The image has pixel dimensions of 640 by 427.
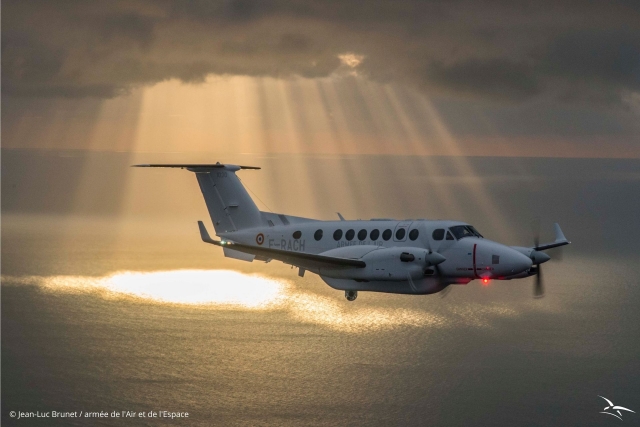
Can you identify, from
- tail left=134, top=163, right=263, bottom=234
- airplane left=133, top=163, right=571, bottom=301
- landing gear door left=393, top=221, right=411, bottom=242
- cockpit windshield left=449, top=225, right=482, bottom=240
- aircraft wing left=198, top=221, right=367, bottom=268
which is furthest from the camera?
tail left=134, top=163, right=263, bottom=234

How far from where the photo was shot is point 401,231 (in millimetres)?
45000

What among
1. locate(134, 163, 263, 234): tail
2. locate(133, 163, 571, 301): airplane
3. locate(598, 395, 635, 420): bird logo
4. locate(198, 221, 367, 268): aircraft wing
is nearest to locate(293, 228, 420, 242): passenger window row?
locate(133, 163, 571, 301): airplane

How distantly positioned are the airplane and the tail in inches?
188

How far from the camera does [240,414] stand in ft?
591

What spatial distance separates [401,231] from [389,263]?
2747 millimetres

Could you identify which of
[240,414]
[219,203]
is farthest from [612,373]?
[219,203]

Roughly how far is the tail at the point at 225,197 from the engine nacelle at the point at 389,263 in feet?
41.4

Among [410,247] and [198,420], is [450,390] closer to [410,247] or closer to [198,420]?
[198,420]

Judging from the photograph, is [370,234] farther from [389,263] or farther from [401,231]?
[389,263]

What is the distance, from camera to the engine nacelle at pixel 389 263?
42750 mm

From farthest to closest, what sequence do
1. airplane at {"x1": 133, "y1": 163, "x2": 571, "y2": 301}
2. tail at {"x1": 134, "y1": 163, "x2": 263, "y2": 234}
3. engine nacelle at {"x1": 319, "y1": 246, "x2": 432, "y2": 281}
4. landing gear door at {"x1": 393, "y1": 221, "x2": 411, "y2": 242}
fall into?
tail at {"x1": 134, "y1": 163, "x2": 263, "y2": 234} < landing gear door at {"x1": 393, "y1": 221, "x2": 411, "y2": 242} < engine nacelle at {"x1": 319, "y1": 246, "x2": 432, "y2": 281} < airplane at {"x1": 133, "y1": 163, "x2": 571, "y2": 301}

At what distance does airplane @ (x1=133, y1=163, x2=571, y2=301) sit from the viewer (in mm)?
A: 42344

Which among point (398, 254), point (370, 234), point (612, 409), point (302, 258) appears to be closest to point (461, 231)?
point (398, 254)

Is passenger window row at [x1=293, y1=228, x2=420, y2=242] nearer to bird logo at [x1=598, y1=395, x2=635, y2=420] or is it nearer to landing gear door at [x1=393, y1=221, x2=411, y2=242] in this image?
landing gear door at [x1=393, y1=221, x2=411, y2=242]
